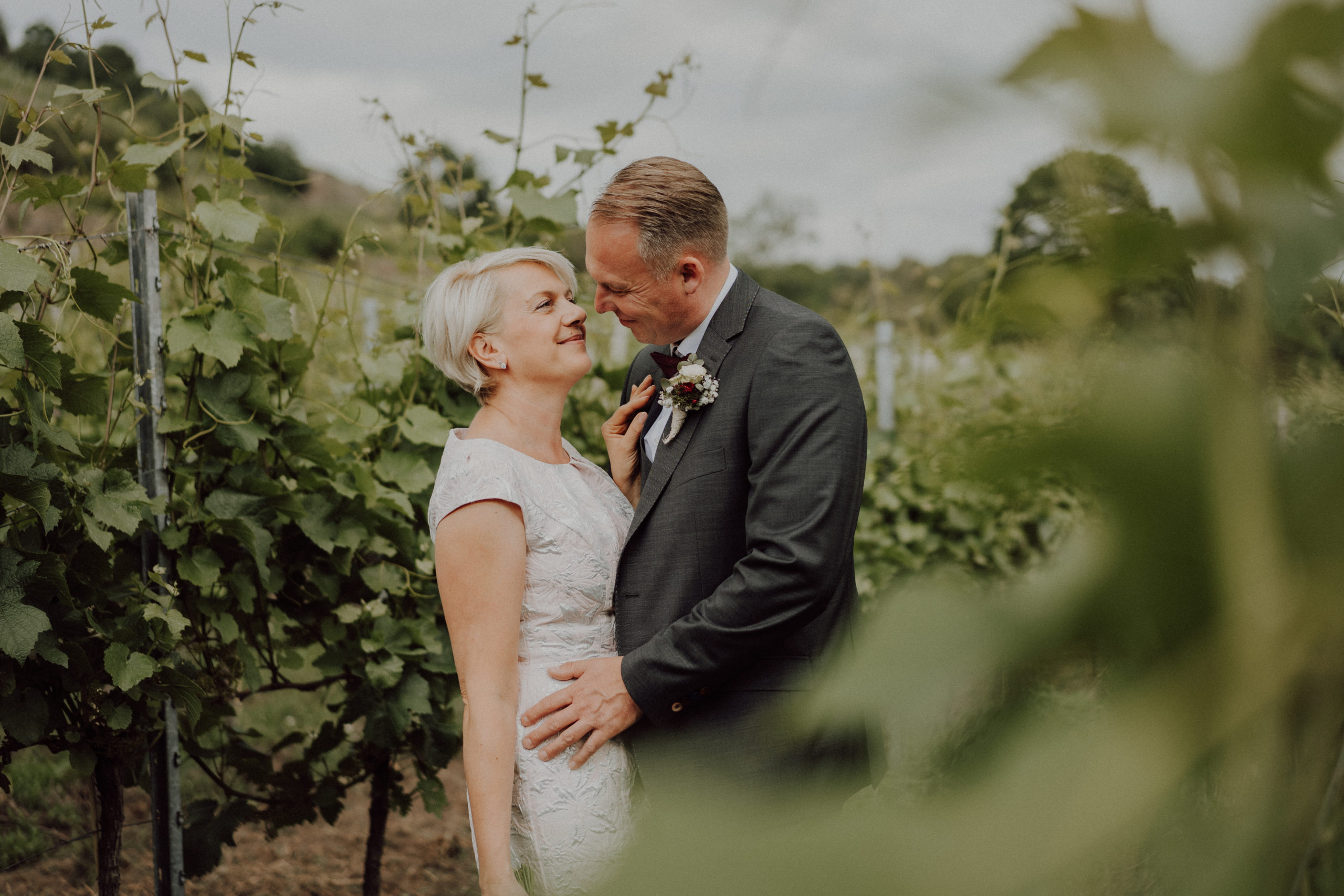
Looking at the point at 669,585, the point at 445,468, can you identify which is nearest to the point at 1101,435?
the point at 669,585

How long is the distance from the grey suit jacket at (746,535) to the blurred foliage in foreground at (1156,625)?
158 centimetres

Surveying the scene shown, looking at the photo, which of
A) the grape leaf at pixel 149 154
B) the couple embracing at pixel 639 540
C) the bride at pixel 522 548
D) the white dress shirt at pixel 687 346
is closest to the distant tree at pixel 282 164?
the grape leaf at pixel 149 154

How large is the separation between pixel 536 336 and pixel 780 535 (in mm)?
838

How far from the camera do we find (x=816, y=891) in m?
0.29

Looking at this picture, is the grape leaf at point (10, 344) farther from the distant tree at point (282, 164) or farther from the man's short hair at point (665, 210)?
the man's short hair at point (665, 210)

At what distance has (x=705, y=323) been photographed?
2336 mm

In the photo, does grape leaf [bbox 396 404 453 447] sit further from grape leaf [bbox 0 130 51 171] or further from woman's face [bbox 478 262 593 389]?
grape leaf [bbox 0 130 51 171]

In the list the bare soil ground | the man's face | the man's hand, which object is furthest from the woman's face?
the bare soil ground

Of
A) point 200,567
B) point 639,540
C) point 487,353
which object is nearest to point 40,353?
point 200,567

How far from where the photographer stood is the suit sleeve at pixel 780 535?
1928 mm

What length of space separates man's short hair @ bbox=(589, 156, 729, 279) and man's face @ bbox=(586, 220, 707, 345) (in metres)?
0.02

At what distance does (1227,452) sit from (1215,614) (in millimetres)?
51

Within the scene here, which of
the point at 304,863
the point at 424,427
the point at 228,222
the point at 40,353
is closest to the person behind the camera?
the point at 40,353

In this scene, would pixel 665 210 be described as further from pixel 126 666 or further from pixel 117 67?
pixel 126 666
